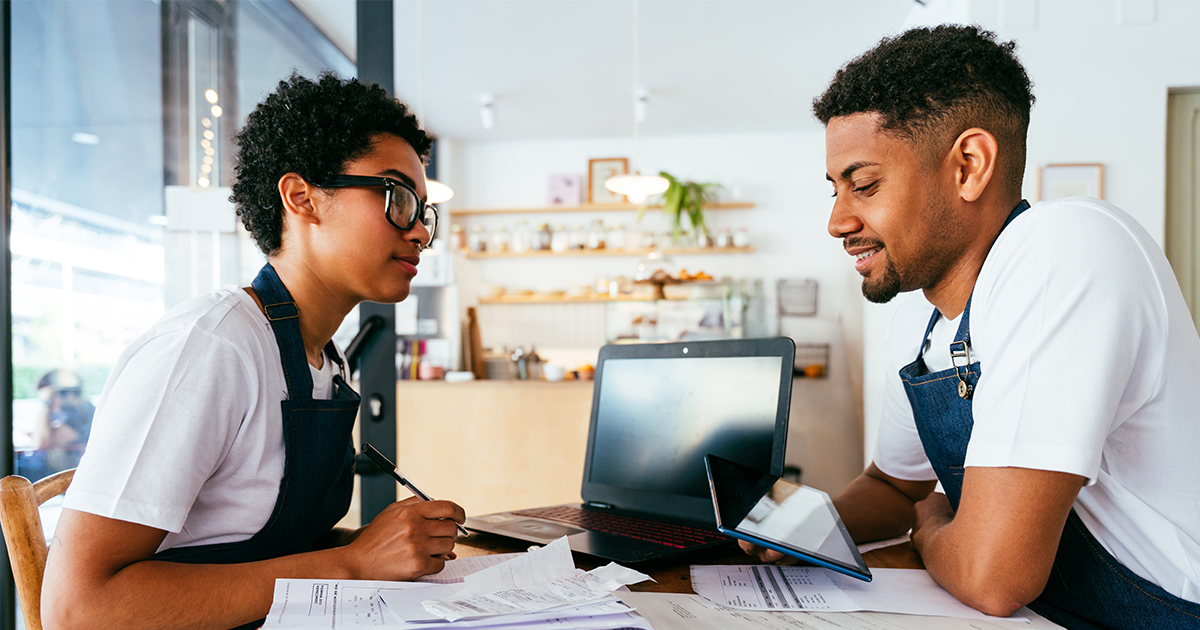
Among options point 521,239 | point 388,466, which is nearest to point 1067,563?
point 388,466

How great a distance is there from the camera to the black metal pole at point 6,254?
1.73m

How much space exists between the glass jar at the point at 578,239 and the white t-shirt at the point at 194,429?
4.34 meters

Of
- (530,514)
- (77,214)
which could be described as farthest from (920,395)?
(77,214)

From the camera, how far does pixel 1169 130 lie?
281cm

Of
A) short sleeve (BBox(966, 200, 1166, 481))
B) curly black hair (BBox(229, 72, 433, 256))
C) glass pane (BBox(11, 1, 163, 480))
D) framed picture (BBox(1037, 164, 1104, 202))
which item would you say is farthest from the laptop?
framed picture (BBox(1037, 164, 1104, 202))

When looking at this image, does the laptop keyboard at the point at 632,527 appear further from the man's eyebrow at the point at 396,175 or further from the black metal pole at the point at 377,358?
the black metal pole at the point at 377,358

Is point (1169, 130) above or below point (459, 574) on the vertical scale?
above

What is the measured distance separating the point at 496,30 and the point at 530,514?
3026 mm

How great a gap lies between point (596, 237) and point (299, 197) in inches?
166

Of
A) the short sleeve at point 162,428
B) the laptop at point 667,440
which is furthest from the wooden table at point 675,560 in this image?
the short sleeve at point 162,428

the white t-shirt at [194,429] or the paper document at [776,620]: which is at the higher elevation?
the white t-shirt at [194,429]

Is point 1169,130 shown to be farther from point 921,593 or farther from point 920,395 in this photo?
point 921,593

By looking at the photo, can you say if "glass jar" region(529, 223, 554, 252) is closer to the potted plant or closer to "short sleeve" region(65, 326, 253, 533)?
the potted plant

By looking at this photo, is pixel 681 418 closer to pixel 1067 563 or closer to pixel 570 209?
pixel 1067 563
